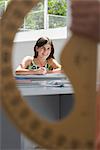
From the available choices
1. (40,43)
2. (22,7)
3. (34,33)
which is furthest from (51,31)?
(22,7)

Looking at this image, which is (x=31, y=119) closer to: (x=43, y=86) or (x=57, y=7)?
(x=43, y=86)

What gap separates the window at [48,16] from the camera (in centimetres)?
404

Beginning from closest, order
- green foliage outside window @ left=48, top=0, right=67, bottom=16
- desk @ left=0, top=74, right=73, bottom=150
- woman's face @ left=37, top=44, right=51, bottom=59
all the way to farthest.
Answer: desk @ left=0, top=74, right=73, bottom=150, woman's face @ left=37, top=44, right=51, bottom=59, green foliage outside window @ left=48, top=0, right=67, bottom=16

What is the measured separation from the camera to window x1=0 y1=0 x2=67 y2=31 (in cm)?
404

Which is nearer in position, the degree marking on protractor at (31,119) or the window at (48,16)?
the degree marking on protractor at (31,119)

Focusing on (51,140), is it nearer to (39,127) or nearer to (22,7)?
(39,127)

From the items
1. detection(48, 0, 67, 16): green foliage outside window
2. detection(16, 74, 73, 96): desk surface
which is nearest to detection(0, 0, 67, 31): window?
detection(48, 0, 67, 16): green foliage outside window

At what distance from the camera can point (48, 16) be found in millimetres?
4180

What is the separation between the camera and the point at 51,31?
3.98m

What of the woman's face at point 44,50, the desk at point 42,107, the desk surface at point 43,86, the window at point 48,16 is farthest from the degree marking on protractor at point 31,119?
the window at point 48,16

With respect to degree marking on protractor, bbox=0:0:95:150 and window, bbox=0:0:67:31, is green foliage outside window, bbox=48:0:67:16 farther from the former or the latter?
degree marking on protractor, bbox=0:0:95:150

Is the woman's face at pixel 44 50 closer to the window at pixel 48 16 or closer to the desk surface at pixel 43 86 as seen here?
the desk surface at pixel 43 86

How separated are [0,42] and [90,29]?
109 mm

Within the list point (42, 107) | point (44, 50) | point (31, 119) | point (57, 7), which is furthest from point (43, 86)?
point (57, 7)
